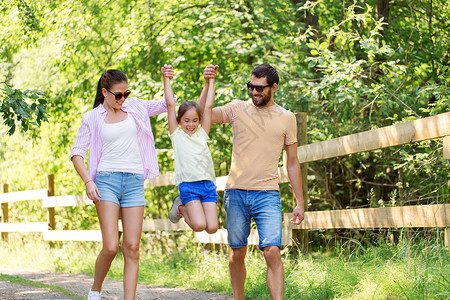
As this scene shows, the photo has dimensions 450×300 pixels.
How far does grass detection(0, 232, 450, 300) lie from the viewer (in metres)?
4.37

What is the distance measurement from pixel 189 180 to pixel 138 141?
20.0 inches

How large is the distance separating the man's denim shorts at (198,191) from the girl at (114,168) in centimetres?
33

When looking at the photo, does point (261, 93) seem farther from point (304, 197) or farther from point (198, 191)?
point (304, 197)

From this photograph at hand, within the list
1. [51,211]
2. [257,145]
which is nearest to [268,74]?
[257,145]

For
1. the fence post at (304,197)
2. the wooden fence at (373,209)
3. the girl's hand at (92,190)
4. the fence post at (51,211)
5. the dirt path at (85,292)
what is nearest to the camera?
the girl's hand at (92,190)

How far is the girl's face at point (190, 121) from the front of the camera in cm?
456

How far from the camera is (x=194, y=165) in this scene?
4.52 m

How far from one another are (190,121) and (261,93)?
22.0 inches

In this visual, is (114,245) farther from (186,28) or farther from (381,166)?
(186,28)

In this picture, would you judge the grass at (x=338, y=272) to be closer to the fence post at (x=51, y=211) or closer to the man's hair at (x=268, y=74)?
the man's hair at (x=268, y=74)

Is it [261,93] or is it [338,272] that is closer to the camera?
[261,93]

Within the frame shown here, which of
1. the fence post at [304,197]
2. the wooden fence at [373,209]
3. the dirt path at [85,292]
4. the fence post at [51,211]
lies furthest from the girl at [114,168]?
the fence post at [51,211]

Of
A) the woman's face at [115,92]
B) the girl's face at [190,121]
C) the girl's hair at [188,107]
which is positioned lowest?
the girl's face at [190,121]

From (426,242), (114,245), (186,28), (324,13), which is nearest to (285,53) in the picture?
(324,13)
